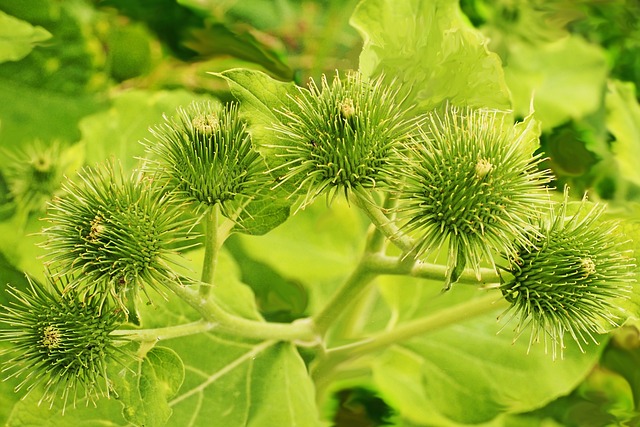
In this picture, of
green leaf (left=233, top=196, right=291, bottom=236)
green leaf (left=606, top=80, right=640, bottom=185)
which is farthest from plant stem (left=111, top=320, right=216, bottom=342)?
green leaf (left=606, top=80, right=640, bottom=185)

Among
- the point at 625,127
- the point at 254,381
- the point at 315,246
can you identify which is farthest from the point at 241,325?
the point at 625,127

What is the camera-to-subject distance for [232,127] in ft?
2.23

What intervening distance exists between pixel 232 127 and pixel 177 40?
781 millimetres

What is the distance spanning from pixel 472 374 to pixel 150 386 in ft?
1.86

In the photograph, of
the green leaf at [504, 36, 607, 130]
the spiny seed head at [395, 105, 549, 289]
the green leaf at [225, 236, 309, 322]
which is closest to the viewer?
the spiny seed head at [395, 105, 549, 289]

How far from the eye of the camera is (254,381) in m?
0.86

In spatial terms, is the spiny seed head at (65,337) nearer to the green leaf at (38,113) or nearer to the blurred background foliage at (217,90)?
the blurred background foliage at (217,90)

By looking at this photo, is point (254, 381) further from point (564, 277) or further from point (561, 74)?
point (561, 74)

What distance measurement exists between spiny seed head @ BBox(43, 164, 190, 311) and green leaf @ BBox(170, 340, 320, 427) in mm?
214

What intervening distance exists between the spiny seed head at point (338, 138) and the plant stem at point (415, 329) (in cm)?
28

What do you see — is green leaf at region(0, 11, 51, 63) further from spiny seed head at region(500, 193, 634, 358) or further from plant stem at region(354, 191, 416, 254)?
spiny seed head at region(500, 193, 634, 358)

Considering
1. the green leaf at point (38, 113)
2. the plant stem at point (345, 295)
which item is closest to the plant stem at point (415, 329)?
the plant stem at point (345, 295)

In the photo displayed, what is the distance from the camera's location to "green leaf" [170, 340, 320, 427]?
2.80 feet

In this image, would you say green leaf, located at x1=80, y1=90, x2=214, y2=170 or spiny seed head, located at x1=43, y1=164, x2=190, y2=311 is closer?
spiny seed head, located at x1=43, y1=164, x2=190, y2=311
